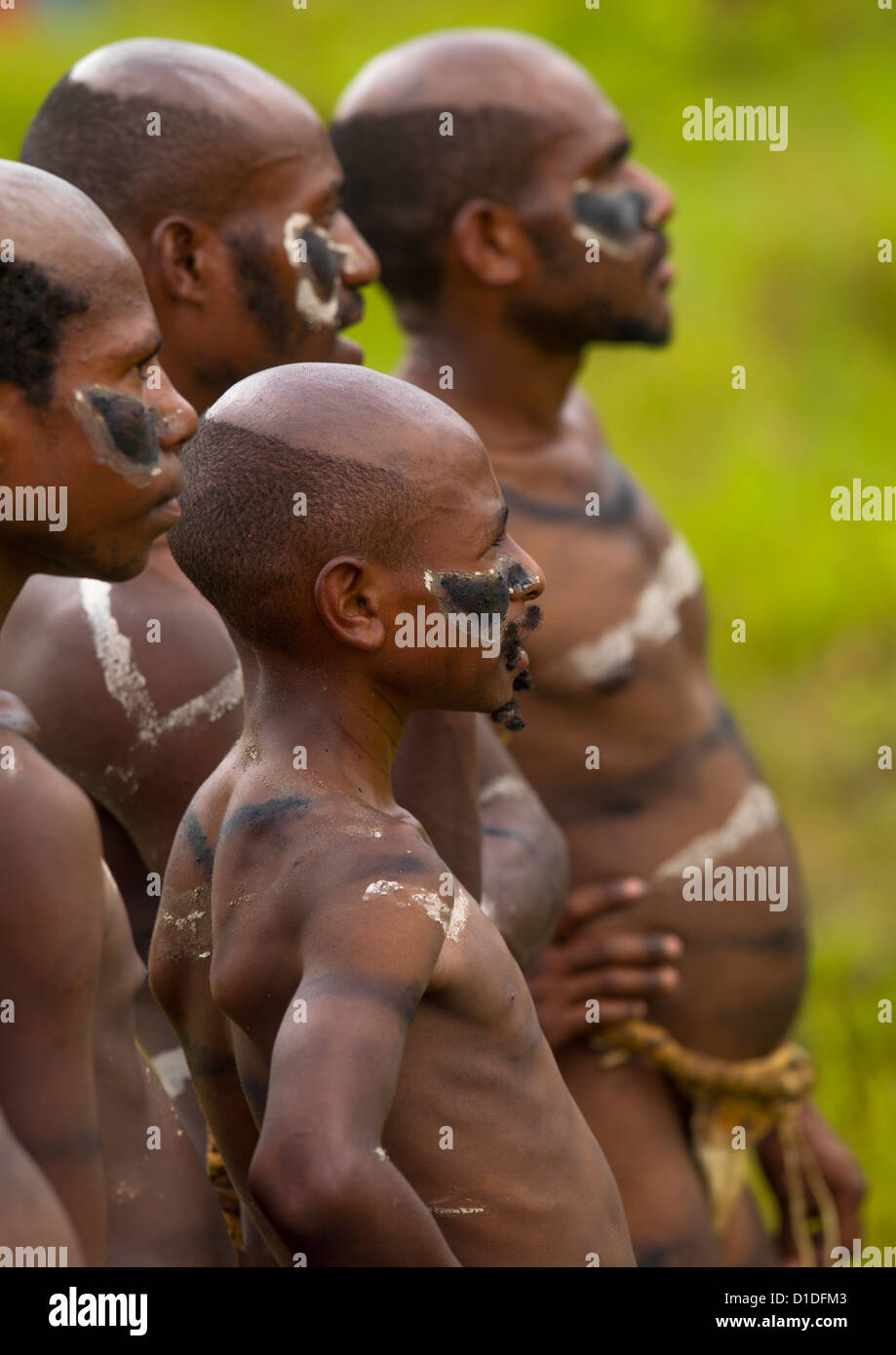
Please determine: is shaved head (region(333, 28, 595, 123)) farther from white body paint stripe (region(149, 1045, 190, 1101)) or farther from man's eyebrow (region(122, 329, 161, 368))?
white body paint stripe (region(149, 1045, 190, 1101))

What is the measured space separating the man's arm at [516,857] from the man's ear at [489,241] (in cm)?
100

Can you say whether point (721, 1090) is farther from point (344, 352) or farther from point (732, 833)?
point (344, 352)

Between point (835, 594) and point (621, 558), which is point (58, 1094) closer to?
point (621, 558)

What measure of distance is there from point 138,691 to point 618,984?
3.77 feet

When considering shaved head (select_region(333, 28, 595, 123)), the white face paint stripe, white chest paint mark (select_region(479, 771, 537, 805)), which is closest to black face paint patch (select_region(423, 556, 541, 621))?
the white face paint stripe

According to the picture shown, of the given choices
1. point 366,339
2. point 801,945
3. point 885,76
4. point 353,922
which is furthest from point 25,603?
point 885,76

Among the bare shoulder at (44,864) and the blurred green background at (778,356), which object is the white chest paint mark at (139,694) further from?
the blurred green background at (778,356)

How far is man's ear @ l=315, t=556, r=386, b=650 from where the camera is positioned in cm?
221

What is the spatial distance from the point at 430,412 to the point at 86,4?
A: 10097mm

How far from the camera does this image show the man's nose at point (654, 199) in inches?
153

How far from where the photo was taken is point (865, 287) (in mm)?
10172

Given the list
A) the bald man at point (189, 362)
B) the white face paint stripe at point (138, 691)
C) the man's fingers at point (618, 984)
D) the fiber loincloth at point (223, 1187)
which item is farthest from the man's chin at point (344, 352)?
the fiber loincloth at point (223, 1187)

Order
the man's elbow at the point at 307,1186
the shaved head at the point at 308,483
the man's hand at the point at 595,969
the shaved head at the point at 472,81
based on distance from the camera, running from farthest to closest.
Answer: the shaved head at the point at 472,81 → the man's hand at the point at 595,969 → the shaved head at the point at 308,483 → the man's elbow at the point at 307,1186

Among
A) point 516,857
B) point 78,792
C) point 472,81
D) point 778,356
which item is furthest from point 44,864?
point 778,356
